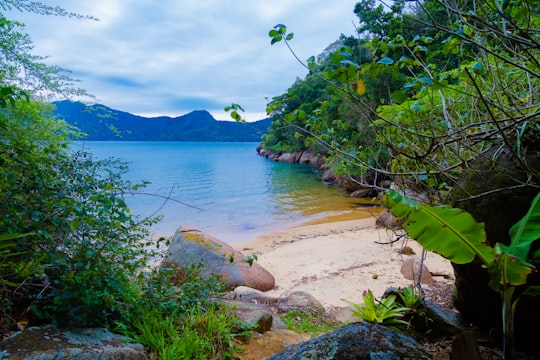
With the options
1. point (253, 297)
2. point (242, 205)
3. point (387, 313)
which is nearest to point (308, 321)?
point (253, 297)

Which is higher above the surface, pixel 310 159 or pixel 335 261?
pixel 310 159

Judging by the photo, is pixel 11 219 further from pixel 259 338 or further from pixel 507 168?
pixel 507 168

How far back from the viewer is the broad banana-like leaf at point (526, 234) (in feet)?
5.89

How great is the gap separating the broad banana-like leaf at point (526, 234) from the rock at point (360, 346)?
828mm

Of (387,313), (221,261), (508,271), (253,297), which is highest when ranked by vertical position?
(508,271)

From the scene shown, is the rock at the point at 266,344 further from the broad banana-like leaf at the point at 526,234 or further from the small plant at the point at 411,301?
the broad banana-like leaf at the point at 526,234

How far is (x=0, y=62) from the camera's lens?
4504 mm

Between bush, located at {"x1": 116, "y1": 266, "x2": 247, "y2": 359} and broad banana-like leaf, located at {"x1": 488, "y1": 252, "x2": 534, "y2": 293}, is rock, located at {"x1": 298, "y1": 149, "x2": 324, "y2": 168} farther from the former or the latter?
broad banana-like leaf, located at {"x1": 488, "y1": 252, "x2": 534, "y2": 293}

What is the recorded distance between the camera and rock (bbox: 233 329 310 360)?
3051mm

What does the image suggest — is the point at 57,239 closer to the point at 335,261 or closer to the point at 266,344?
the point at 266,344

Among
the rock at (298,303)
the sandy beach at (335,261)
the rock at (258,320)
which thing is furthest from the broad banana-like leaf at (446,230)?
the rock at (298,303)

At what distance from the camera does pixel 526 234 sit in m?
1.86

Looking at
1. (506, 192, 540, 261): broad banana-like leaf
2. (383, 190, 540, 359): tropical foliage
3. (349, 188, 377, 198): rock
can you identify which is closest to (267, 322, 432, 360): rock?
(383, 190, 540, 359): tropical foliage

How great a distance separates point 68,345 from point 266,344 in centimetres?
190
